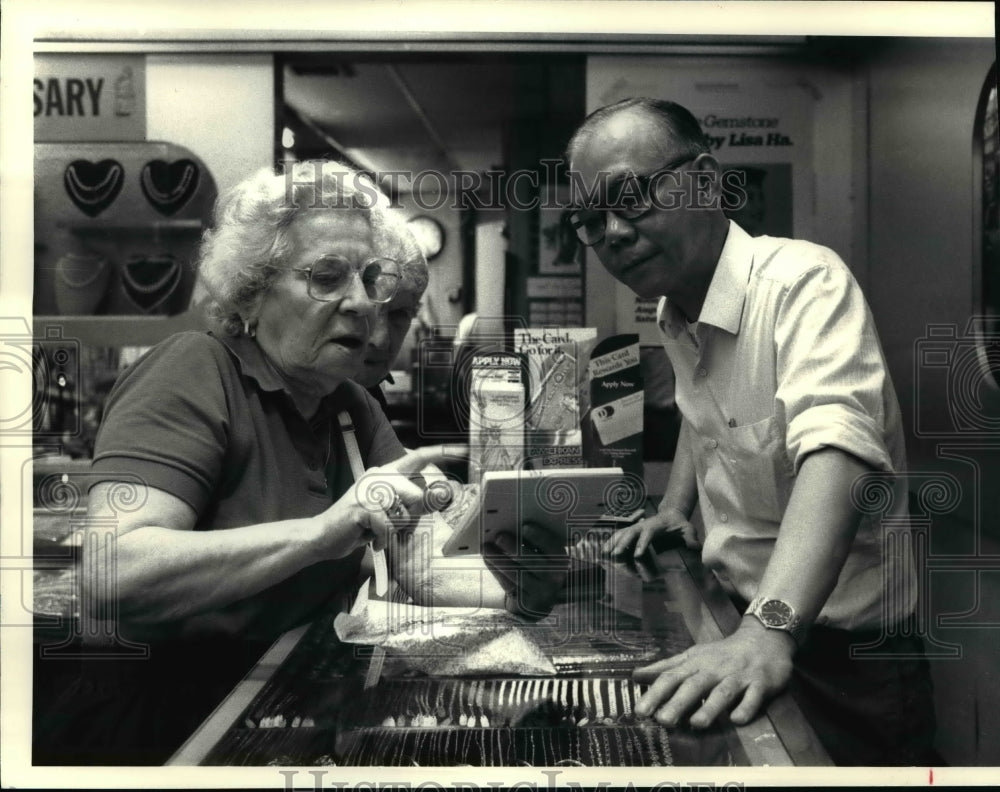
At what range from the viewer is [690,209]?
200cm

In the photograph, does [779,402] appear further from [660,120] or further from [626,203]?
[660,120]

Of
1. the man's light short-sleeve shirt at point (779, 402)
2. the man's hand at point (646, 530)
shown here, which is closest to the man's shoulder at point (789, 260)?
the man's light short-sleeve shirt at point (779, 402)

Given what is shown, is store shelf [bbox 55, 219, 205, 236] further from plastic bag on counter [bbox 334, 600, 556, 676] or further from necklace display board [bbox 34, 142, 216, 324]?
plastic bag on counter [bbox 334, 600, 556, 676]

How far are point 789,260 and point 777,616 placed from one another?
71 cm

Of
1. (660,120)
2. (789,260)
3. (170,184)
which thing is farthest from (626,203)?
(170,184)

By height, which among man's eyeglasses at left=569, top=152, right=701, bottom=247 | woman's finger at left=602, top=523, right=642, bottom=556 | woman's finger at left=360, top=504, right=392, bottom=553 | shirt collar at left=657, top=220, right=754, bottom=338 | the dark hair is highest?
the dark hair

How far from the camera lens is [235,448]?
186 cm

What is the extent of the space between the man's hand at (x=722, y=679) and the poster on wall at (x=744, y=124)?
0.68 m

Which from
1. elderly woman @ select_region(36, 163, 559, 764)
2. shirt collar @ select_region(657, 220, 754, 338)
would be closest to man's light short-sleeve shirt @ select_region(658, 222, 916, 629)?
shirt collar @ select_region(657, 220, 754, 338)

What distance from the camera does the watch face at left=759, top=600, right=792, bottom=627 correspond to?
1693mm

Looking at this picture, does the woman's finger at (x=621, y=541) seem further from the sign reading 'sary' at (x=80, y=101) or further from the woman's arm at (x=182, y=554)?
the sign reading 'sary' at (x=80, y=101)

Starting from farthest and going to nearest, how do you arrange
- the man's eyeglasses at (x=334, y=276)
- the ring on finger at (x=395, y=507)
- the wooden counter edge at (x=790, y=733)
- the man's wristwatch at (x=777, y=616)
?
1. the ring on finger at (x=395, y=507)
2. the man's eyeglasses at (x=334, y=276)
3. the man's wristwatch at (x=777, y=616)
4. the wooden counter edge at (x=790, y=733)

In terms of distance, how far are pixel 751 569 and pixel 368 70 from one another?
132 cm

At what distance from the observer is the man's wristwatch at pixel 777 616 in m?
1.69
